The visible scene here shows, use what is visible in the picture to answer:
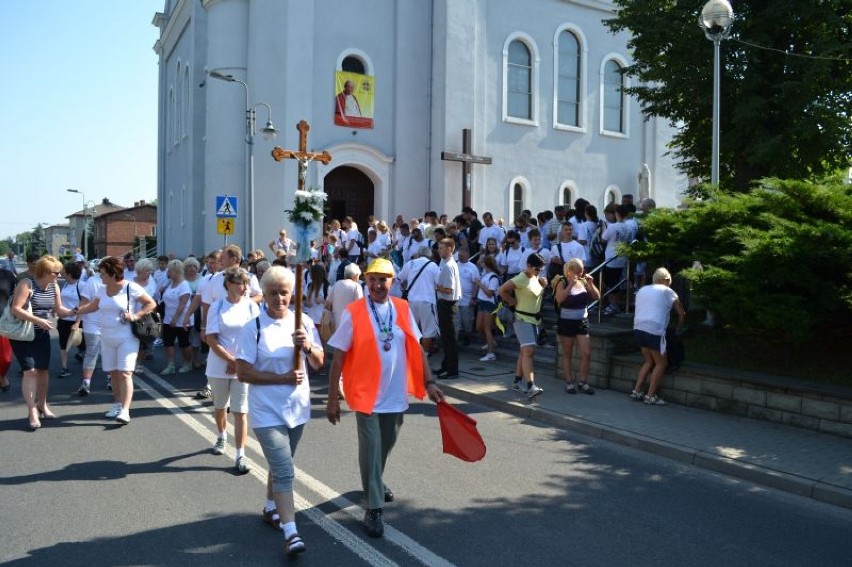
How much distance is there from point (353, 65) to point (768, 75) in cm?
1379

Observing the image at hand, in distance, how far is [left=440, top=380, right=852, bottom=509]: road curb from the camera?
626 centimetres

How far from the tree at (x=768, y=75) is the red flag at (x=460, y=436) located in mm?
11995

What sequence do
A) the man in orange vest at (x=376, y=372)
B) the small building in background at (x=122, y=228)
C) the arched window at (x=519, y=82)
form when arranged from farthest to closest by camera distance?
the small building in background at (x=122, y=228) < the arched window at (x=519, y=82) < the man in orange vest at (x=376, y=372)

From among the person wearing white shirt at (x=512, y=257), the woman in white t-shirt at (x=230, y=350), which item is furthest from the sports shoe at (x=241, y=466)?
the person wearing white shirt at (x=512, y=257)

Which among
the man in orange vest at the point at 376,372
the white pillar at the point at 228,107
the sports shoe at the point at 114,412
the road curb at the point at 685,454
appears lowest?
the road curb at the point at 685,454

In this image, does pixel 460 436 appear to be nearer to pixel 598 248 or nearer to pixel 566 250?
pixel 598 248

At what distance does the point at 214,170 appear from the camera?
82.0 ft

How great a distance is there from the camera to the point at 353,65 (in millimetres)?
24750

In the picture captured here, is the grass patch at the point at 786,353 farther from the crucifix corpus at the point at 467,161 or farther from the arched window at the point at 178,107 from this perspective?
the arched window at the point at 178,107

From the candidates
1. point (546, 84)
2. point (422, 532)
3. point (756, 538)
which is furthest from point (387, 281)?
point (546, 84)

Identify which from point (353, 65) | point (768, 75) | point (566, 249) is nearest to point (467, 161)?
point (353, 65)

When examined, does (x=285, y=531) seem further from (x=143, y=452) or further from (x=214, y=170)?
(x=214, y=170)

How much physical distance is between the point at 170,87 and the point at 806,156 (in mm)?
29851

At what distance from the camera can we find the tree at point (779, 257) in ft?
26.2
